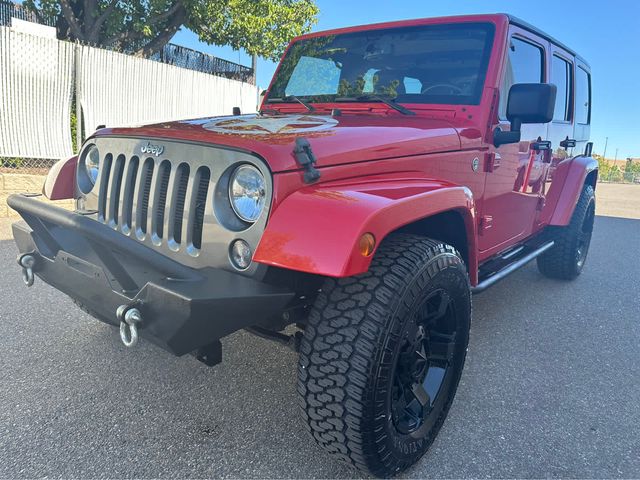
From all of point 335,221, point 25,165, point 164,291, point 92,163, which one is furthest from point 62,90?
point 335,221

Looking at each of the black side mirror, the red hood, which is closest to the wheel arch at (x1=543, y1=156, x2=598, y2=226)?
the black side mirror

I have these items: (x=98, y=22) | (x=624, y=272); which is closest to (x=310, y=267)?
(x=624, y=272)

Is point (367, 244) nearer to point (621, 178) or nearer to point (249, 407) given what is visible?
point (249, 407)

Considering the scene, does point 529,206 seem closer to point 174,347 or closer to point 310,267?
point 310,267

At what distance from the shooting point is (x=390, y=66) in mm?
2932

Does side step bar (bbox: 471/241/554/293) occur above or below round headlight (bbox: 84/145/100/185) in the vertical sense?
below

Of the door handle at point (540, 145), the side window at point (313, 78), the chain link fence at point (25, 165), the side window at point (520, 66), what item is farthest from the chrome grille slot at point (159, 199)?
the chain link fence at point (25, 165)

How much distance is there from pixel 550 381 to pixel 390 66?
2026 millimetres

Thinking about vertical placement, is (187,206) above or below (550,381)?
above

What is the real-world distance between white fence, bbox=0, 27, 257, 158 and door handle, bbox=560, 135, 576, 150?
6381 mm

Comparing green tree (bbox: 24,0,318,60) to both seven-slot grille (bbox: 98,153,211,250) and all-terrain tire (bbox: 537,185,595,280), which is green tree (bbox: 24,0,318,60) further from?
seven-slot grille (bbox: 98,153,211,250)

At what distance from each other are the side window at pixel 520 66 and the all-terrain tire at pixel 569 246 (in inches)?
57.8

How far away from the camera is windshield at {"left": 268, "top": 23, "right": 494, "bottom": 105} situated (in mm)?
2748

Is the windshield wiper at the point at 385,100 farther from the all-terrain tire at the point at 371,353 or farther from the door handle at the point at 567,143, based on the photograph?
the door handle at the point at 567,143
